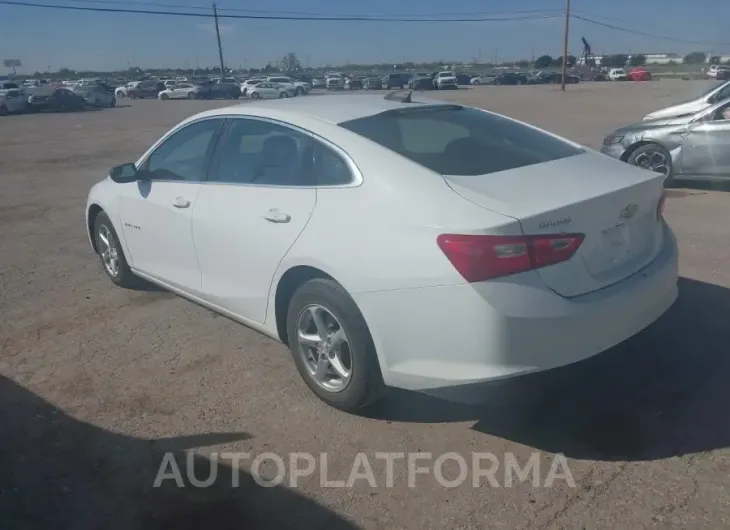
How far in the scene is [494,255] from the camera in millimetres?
2941

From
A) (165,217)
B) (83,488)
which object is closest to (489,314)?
(83,488)

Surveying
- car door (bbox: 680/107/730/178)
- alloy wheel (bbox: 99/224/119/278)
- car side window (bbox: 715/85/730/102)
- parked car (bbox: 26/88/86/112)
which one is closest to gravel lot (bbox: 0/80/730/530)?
alloy wheel (bbox: 99/224/119/278)

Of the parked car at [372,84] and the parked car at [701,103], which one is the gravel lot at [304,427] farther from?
the parked car at [372,84]

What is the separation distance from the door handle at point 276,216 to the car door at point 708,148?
23.5 feet

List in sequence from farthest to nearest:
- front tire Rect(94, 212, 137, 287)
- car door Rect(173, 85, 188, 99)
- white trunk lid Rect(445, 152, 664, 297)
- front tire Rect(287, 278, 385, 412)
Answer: car door Rect(173, 85, 188, 99), front tire Rect(94, 212, 137, 287), front tire Rect(287, 278, 385, 412), white trunk lid Rect(445, 152, 664, 297)

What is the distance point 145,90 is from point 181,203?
60232 mm

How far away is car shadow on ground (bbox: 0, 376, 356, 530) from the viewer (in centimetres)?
292

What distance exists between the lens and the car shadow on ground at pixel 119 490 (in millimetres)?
2922

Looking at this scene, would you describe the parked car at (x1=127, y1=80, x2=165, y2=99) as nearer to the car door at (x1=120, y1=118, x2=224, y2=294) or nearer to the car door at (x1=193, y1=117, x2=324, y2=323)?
the car door at (x1=120, y1=118, x2=224, y2=294)

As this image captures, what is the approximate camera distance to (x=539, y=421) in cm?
357

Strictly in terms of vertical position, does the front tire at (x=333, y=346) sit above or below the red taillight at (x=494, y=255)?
below

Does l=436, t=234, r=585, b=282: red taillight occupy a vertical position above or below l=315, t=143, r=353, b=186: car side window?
below

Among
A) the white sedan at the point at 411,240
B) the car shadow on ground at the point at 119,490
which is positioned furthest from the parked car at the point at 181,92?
the car shadow on ground at the point at 119,490

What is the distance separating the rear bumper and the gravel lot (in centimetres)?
10
